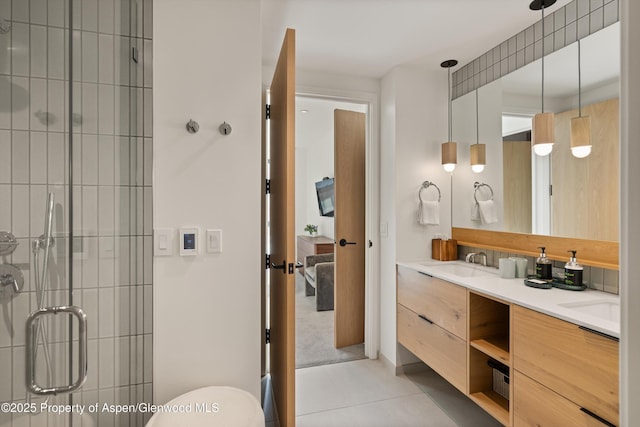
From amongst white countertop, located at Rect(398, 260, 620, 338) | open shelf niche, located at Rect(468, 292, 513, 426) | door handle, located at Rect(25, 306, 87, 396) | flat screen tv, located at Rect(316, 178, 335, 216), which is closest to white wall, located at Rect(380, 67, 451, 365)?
white countertop, located at Rect(398, 260, 620, 338)

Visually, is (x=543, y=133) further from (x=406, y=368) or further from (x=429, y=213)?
(x=406, y=368)

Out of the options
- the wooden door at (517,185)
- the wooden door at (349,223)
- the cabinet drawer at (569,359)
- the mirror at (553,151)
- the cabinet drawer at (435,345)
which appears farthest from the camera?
the wooden door at (349,223)

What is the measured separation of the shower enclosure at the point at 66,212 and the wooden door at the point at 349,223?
187 centimetres

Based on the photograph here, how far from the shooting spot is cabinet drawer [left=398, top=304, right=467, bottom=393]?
6.43 ft

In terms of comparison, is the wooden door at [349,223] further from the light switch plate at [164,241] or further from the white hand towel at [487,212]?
the light switch plate at [164,241]

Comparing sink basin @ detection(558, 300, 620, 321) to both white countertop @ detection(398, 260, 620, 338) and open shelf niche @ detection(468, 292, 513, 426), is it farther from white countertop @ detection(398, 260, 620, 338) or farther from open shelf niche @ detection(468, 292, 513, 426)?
open shelf niche @ detection(468, 292, 513, 426)

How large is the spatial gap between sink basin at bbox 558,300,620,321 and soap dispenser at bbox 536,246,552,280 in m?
0.34

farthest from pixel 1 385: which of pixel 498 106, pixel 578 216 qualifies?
pixel 498 106

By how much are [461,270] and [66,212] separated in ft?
7.78

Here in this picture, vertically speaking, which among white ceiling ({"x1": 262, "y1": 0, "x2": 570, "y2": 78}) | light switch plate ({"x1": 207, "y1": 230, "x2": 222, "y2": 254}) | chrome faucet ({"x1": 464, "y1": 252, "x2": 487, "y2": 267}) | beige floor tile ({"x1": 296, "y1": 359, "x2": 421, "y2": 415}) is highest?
white ceiling ({"x1": 262, "y1": 0, "x2": 570, "y2": 78})

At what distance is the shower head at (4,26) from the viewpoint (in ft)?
2.56

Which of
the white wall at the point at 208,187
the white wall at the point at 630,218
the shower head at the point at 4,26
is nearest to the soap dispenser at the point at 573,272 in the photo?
the white wall at the point at 630,218

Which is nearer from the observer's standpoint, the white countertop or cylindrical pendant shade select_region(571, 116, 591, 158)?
the white countertop

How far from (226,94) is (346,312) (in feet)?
7.29
